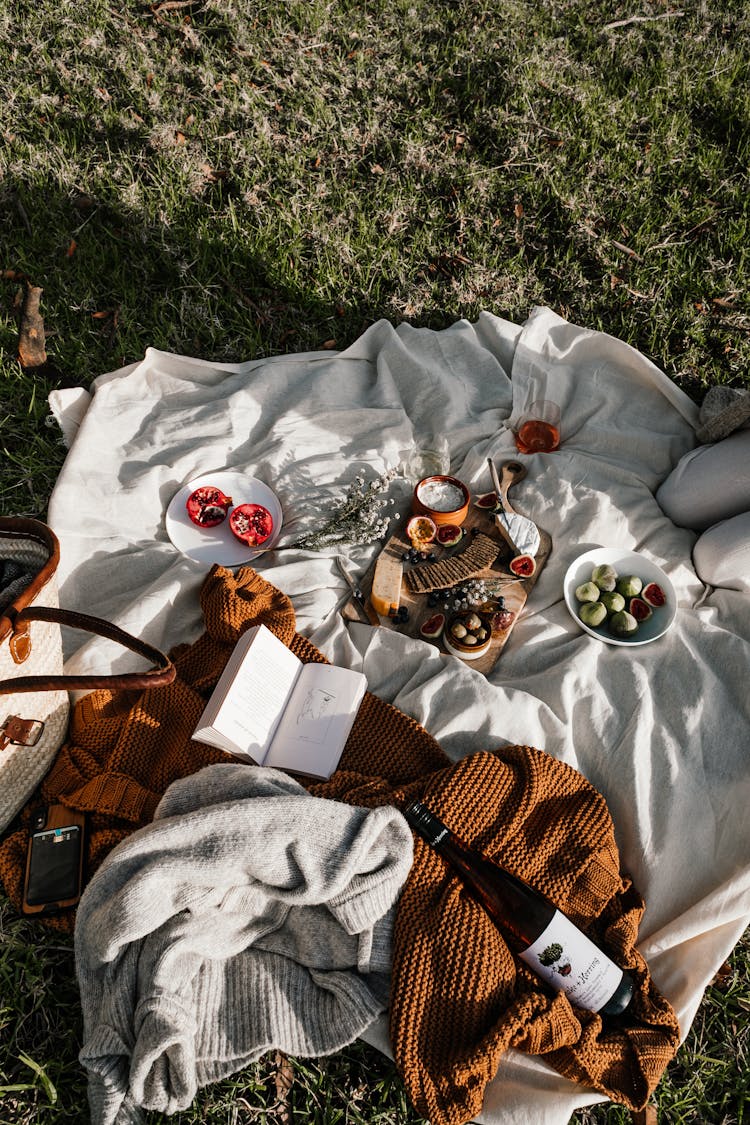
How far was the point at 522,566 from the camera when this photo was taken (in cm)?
333

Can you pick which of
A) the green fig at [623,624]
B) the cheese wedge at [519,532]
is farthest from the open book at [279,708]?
the green fig at [623,624]

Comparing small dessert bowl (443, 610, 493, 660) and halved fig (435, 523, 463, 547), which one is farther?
halved fig (435, 523, 463, 547)

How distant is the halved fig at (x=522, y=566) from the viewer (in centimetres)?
331

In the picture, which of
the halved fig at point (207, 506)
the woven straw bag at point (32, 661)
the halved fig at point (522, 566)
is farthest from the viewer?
the halved fig at point (207, 506)

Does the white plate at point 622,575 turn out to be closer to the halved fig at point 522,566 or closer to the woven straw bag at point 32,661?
the halved fig at point 522,566

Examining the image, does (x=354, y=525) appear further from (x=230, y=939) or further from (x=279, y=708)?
(x=230, y=939)

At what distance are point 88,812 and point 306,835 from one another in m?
0.89

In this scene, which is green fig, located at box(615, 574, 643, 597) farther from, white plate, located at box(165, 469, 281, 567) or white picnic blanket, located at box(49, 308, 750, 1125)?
white plate, located at box(165, 469, 281, 567)

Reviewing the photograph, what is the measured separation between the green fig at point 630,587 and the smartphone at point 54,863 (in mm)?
2372

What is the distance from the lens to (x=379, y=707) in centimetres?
286

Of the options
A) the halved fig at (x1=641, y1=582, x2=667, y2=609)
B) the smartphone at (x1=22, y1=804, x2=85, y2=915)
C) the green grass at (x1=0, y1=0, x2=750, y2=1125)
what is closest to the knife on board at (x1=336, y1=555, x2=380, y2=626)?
the halved fig at (x1=641, y1=582, x2=667, y2=609)

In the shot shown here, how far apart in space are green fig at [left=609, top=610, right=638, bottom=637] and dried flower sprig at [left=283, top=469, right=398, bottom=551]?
109 centimetres

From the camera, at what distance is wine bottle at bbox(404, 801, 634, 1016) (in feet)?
7.66

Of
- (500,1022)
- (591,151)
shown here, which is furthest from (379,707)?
(591,151)
